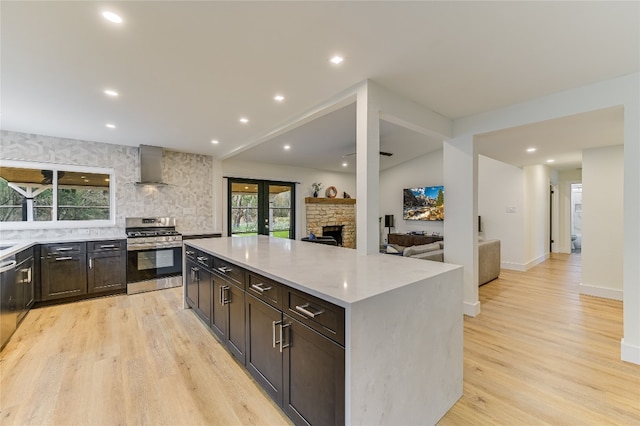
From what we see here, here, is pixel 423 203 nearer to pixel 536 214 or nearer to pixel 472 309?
pixel 536 214

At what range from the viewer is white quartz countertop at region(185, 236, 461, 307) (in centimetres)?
136

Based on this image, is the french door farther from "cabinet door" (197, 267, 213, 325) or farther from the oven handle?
"cabinet door" (197, 267, 213, 325)

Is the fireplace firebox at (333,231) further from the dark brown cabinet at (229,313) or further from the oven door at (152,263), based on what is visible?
the dark brown cabinet at (229,313)

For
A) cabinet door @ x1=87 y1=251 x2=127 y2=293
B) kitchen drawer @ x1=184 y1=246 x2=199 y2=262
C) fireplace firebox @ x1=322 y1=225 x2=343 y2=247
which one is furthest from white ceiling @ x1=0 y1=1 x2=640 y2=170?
fireplace firebox @ x1=322 y1=225 x2=343 y2=247

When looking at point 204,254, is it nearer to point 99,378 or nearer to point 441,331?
point 99,378

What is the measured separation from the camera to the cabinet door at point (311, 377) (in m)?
1.26

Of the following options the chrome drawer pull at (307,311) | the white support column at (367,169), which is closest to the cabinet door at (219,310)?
the chrome drawer pull at (307,311)

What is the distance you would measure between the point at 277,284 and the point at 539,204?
752cm

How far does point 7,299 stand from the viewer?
2.72 metres

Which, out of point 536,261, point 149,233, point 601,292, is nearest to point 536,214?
point 536,261

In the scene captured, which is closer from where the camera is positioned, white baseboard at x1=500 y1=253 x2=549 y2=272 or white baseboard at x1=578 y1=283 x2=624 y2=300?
white baseboard at x1=578 y1=283 x2=624 y2=300

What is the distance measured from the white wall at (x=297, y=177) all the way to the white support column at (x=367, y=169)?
4175 millimetres

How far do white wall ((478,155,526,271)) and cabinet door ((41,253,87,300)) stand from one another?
25.8 ft

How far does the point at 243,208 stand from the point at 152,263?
2407 millimetres
